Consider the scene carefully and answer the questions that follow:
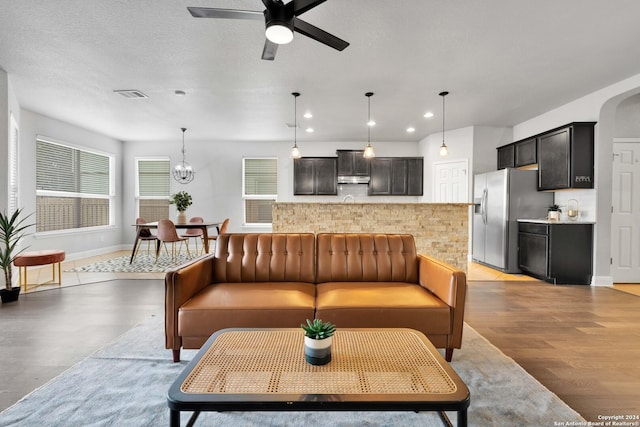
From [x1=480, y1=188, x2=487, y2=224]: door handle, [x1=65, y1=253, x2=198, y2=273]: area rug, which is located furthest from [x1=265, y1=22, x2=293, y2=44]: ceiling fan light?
[x1=480, y1=188, x2=487, y2=224]: door handle

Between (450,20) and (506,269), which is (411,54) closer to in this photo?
(450,20)

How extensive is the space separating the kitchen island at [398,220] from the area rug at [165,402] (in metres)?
2.30

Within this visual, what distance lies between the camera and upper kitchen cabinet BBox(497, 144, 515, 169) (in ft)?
18.4

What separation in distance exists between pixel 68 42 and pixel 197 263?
2575 millimetres

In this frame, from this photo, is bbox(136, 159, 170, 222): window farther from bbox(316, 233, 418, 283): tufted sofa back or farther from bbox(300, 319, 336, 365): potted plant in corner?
bbox(300, 319, 336, 365): potted plant in corner

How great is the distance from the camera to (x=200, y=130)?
6.57 meters

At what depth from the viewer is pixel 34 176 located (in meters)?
5.36

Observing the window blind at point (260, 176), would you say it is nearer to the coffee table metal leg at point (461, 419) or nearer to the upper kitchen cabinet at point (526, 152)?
the upper kitchen cabinet at point (526, 152)

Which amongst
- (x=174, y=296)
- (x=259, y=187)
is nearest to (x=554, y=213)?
(x=174, y=296)

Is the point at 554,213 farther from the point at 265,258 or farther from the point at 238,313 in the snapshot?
the point at 238,313

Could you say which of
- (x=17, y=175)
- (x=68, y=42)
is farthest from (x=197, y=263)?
(x=17, y=175)

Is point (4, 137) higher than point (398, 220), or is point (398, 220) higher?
point (4, 137)

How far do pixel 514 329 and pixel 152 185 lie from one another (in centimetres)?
776

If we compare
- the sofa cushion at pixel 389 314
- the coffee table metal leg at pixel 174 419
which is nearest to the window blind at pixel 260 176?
the sofa cushion at pixel 389 314
